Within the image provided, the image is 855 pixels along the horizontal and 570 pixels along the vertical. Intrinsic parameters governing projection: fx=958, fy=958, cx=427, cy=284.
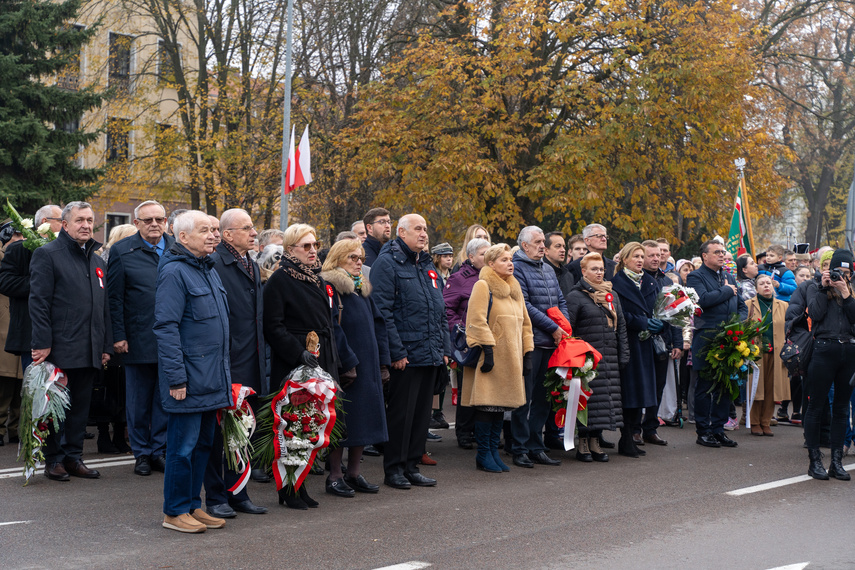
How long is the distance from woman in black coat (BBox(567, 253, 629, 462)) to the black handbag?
1110mm

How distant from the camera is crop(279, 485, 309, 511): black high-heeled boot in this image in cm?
696

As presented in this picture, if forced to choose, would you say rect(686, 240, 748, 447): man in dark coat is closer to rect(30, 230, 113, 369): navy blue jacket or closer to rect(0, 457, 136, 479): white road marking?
rect(0, 457, 136, 479): white road marking

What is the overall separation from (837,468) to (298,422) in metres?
5.00

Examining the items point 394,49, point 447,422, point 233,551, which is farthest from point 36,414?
point 394,49

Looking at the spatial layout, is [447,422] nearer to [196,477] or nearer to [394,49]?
[196,477]

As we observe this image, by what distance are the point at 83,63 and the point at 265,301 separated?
3058 centimetres

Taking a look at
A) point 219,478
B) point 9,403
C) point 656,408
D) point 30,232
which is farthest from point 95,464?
point 656,408

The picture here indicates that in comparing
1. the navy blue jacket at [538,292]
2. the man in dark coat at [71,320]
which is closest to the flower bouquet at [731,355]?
the navy blue jacket at [538,292]

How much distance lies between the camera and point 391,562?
5539mm

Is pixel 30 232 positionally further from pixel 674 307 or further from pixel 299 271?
pixel 674 307

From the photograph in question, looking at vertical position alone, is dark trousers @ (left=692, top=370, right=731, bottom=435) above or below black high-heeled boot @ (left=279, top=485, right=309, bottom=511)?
above

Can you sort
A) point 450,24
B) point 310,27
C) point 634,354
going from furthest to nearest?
point 310,27
point 450,24
point 634,354

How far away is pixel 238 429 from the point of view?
21.3ft

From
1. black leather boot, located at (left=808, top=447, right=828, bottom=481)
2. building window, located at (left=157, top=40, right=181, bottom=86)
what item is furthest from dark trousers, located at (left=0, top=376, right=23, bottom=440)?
building window, located at (left=157, top=40, right=181, bottom=86)
